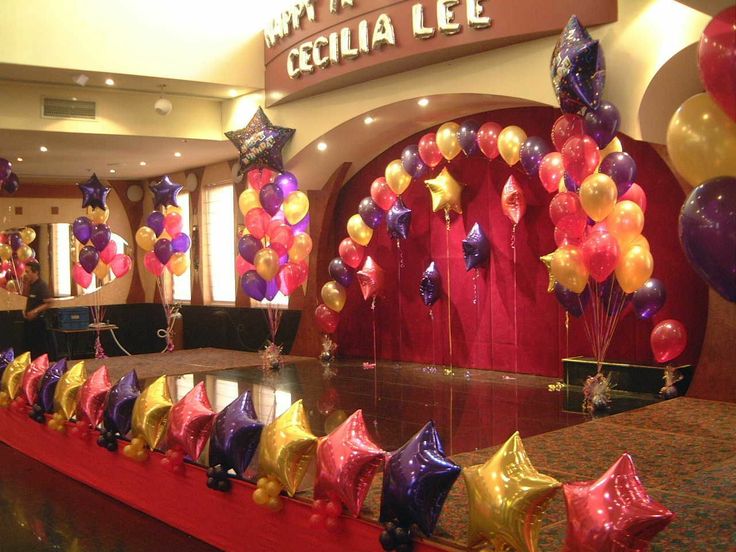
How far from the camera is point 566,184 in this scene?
6.03m

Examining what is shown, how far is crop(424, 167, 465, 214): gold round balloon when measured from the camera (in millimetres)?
7855

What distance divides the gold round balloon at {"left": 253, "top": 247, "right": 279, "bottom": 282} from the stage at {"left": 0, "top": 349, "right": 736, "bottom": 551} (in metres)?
0.99

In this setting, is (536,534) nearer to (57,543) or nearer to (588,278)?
(57,543)

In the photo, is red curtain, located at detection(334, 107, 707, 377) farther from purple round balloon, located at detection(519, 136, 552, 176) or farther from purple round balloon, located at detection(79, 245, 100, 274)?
purple round balloon, located at detection(79, 245, 100, 274)

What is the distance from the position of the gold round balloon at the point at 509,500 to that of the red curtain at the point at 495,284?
4.17 metres

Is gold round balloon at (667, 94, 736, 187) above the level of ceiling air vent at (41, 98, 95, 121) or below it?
below

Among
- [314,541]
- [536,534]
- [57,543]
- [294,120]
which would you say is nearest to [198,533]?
[57,543]

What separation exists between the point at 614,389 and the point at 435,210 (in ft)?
8.22

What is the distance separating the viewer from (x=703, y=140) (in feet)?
8.23

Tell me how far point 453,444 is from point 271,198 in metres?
4.08

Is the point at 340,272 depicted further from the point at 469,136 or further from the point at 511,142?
the point at 511,142

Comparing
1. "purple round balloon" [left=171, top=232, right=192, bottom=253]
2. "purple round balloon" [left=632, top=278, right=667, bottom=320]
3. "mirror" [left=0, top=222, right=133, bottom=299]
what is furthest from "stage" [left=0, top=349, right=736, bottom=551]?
"mirror" [left=0, top=222, right=133, bottom=299]

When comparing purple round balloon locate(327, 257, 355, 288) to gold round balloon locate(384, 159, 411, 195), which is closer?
gold round balloon locate(384, 159, 411, 195)

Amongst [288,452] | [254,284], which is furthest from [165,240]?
[288,452]
